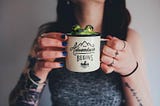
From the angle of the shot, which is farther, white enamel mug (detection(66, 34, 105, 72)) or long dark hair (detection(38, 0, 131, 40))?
long dark hair (detection(38, 0, 131, 40))

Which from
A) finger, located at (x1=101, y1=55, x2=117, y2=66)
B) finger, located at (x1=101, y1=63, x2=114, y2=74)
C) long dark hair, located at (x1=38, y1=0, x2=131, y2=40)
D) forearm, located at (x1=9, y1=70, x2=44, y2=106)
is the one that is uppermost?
long dark hair, located at (x1=38, y1=0, x2=131, y2=40)

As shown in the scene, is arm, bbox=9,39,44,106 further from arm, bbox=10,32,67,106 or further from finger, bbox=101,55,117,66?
finger, bbox=101,55,117,66

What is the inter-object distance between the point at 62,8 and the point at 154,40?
0.69ft

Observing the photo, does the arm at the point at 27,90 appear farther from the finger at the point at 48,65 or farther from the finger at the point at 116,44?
the finger at the point at 116,44

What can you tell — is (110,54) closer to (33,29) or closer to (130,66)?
(130,66)

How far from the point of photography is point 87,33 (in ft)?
1.47

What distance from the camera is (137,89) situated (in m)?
0.56

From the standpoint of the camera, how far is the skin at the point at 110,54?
0.50 metres

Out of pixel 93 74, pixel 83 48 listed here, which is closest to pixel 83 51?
pixel 83 48

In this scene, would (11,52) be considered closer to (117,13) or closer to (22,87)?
(22,87)

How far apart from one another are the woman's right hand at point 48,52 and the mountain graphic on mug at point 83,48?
0.03 metres

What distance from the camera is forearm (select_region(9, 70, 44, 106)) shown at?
1.77ft

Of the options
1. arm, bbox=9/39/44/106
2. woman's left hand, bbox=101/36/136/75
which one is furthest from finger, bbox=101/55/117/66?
arm, bbox=9/39/44/106

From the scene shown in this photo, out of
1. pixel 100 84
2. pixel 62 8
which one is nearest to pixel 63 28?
pixel 62 8
